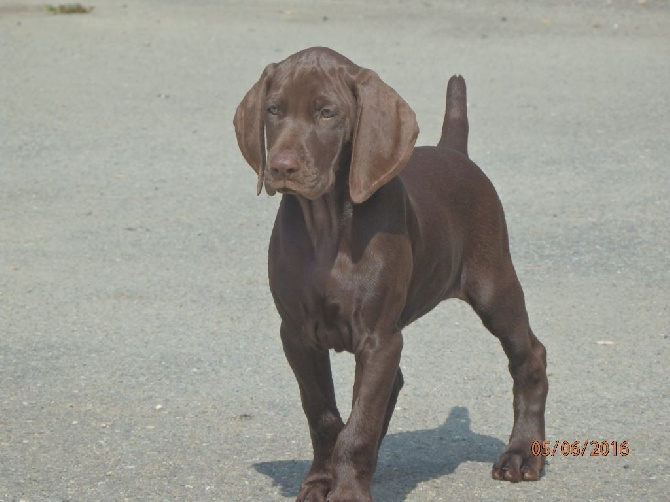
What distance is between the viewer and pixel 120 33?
48.7ft

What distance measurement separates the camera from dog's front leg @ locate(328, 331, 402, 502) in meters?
4.43

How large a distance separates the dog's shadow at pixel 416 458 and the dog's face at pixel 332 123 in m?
1.20

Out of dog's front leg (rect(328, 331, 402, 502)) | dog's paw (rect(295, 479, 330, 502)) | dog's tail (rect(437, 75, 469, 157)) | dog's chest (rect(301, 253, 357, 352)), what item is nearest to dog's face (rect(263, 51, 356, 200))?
dog's chest (rect(301, 253, 357, 352))

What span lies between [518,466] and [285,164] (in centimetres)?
158

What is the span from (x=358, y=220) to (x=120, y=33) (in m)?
10.8

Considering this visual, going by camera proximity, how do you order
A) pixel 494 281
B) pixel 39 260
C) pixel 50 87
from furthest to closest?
1. pixel 50 87
2. pixel 39 260
3. pixel 494 281

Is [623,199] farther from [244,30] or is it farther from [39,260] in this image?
[244,30]

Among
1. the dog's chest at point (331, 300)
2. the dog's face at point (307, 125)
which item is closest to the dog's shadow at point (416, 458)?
the dog's chest at point (331, 300)

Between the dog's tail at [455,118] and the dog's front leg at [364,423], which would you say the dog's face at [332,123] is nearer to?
the dog's front leg at [364,423]

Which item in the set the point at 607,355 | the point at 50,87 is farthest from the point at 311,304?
the point at 50,87

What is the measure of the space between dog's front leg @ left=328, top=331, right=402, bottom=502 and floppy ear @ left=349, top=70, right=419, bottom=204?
0.49 m

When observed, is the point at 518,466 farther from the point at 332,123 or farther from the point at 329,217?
the point at 332,123
